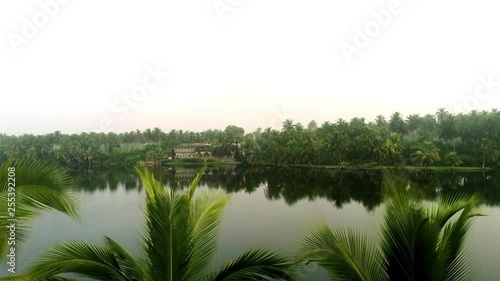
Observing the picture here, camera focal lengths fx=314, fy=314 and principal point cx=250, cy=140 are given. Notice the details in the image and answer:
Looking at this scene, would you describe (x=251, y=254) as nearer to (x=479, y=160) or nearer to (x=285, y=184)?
(x=285, y=184)

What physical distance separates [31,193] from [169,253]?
3.22ft

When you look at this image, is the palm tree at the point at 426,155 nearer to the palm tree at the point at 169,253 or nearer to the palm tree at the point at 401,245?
the palm tree at the point at 401,245

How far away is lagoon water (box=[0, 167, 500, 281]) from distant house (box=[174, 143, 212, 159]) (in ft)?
25.8

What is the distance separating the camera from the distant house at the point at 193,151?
3775 centimetres

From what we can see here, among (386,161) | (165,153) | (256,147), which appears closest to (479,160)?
(386,161)

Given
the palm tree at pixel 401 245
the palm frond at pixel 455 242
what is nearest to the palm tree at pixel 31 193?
the palm tree at pixel 401 245

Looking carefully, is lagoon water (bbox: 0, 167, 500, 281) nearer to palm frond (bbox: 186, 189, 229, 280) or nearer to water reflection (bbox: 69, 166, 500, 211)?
water reflection (bbox: 69, 166, 500, 211)

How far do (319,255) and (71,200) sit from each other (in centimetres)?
179

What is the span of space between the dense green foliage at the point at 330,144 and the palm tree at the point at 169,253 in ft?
77.6

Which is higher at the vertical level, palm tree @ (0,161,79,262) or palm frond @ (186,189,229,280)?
palm tree @ (0,161,79,262)

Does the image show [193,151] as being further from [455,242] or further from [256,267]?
[455,242]

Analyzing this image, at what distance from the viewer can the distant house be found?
37.8 metres

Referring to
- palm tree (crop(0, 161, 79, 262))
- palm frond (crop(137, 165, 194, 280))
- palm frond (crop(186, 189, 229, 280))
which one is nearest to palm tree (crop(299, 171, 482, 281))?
palm frond (crop(186, 189, 229, 280))

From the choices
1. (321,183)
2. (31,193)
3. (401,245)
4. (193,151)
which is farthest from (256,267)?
(193,151)
